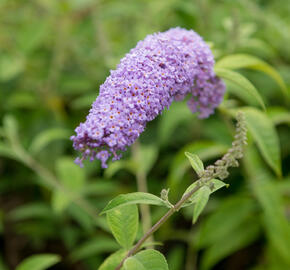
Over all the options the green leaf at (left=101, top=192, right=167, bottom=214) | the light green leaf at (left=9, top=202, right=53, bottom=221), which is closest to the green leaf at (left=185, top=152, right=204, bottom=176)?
the green leaf at (left=101, top=192, right=167, bottom=214)

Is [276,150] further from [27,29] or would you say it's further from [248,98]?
[27,29]

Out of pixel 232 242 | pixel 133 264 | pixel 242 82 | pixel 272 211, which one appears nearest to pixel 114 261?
pixel 133 264

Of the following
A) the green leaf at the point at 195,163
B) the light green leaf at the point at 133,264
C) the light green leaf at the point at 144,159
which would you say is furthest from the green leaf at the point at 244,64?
the light green leaf at the point at 133,264

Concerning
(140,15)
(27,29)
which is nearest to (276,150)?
(140,15)

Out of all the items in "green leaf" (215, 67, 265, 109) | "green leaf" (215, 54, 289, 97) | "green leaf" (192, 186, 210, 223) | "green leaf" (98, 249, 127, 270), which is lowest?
"green leaf" (192, 186, 210, 223)

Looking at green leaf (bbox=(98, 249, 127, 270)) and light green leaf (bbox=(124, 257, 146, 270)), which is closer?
light green leaf (bbox=(124, 257, 146, 270))

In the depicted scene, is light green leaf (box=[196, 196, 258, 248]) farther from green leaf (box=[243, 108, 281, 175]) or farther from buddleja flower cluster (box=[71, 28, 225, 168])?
buddleja flower cluster (box=[71, 28, 225, 168])
